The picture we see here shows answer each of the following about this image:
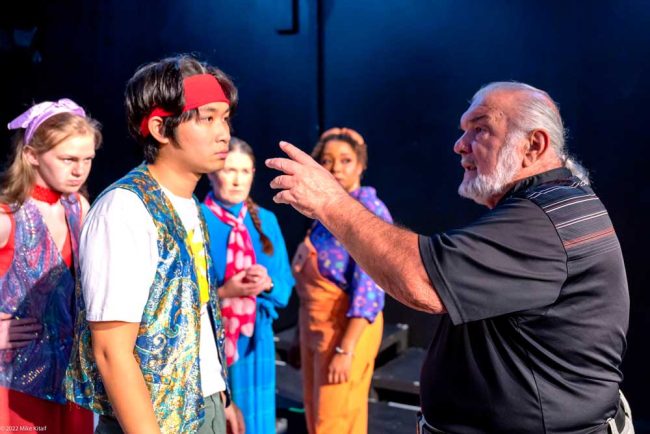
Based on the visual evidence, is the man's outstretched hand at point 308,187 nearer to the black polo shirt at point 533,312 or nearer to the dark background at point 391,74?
the black polo shirt at point 533,312

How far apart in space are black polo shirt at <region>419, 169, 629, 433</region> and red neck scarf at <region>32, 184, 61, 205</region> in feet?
4.69

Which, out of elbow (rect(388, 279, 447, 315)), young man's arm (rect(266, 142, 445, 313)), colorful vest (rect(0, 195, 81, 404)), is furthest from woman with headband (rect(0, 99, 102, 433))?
elbow (rect(388, 279, 447, 315))

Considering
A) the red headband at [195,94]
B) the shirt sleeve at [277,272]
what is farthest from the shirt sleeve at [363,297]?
the red headband at [195,94]

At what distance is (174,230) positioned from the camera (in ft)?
5.31

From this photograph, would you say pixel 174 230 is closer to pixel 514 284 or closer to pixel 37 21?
pixel 514 284

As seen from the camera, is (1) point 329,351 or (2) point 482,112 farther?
(1) point 329,351

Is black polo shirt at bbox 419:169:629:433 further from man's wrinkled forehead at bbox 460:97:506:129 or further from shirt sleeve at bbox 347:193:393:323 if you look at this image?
shirt sleeve at bbox 347:193:393:323

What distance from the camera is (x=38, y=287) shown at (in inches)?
85.1

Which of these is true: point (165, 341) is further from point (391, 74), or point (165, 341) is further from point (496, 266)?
point (391, 74)

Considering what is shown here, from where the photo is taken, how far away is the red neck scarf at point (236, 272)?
2881 millimetres

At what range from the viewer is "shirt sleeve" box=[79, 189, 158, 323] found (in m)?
1.44

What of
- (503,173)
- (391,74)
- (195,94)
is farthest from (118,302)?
(391,74)

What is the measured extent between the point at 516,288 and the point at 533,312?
0.10 meters

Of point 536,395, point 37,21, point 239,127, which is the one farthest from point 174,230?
point 37,21
